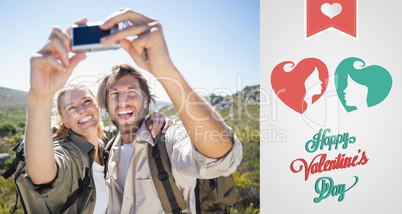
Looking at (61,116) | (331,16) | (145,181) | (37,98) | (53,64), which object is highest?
(331,16)

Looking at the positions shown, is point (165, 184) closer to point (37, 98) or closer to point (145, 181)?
point (145, 181)

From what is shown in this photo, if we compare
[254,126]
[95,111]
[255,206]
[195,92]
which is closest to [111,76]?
[95,111]

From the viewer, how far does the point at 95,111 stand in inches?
97.0

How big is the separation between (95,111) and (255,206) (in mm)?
4520

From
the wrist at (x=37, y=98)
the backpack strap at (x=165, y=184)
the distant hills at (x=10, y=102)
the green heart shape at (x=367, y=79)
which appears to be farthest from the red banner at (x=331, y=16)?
the distant hills at (x=10, y=102)

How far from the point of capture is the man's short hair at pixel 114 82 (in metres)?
2.34

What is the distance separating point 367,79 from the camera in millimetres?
4430

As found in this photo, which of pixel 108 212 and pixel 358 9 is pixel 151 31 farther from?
pixel 358 9

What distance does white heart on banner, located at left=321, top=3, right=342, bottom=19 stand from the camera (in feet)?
15.4

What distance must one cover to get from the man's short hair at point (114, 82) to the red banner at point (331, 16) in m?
3.59

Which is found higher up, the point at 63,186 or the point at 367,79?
the point at 367,79

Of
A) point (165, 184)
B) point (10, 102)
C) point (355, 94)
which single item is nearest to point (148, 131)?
point (165, 184)

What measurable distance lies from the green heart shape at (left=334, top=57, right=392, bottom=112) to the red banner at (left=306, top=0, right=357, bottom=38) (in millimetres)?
534

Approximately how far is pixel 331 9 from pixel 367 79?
139cm
